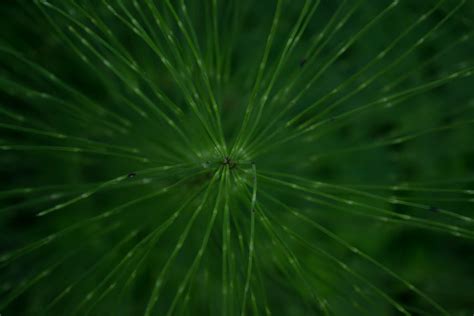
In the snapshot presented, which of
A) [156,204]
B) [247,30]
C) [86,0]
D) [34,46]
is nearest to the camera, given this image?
[86,0]

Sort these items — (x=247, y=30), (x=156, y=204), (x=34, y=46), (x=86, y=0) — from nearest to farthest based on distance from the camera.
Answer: (x=86, y=0) → (x=156, y=204) → (x=34, y=46) → (x=247, y=30)

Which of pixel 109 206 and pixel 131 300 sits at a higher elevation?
pixel 109 206

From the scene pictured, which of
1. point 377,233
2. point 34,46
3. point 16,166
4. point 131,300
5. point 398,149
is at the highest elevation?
point 34,46

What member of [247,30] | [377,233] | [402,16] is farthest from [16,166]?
[402,16]

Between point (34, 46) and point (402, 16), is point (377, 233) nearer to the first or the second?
point (402, 16)

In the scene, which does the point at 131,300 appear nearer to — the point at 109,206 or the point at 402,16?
the point at 109,206

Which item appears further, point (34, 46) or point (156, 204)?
point (34, 46)
